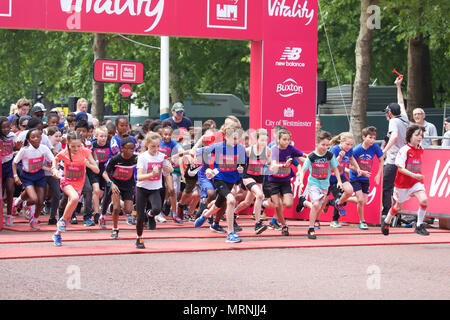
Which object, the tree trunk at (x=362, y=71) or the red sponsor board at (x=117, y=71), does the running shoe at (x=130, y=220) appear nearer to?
the red sponsor board at (x=117, y=71)

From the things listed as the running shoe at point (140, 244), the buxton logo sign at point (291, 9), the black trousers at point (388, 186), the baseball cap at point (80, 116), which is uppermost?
the buxton logo sign at point (291, 9)

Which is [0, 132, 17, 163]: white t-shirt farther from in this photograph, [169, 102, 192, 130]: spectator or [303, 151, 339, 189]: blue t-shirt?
[303, 151, 339, 189]: blue t-shirt

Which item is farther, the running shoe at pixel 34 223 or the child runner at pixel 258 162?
the running shoe at pixel 34 223

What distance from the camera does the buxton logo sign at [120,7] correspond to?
15.9 meters

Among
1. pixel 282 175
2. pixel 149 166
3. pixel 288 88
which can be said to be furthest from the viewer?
pixel 288 88

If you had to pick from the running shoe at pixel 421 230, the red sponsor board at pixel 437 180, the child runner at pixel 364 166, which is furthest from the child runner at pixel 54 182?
the red sponsor board at pixel 437 180

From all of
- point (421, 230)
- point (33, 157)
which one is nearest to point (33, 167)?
point (33, 157)

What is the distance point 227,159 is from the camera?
12.8m

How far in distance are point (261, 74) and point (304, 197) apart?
10.4 ft

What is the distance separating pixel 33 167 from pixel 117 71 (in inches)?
306

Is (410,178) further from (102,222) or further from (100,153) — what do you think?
(100,153)

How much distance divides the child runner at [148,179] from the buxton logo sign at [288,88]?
5965 mm

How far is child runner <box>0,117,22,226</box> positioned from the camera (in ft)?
47.1

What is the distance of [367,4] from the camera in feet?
85.4
